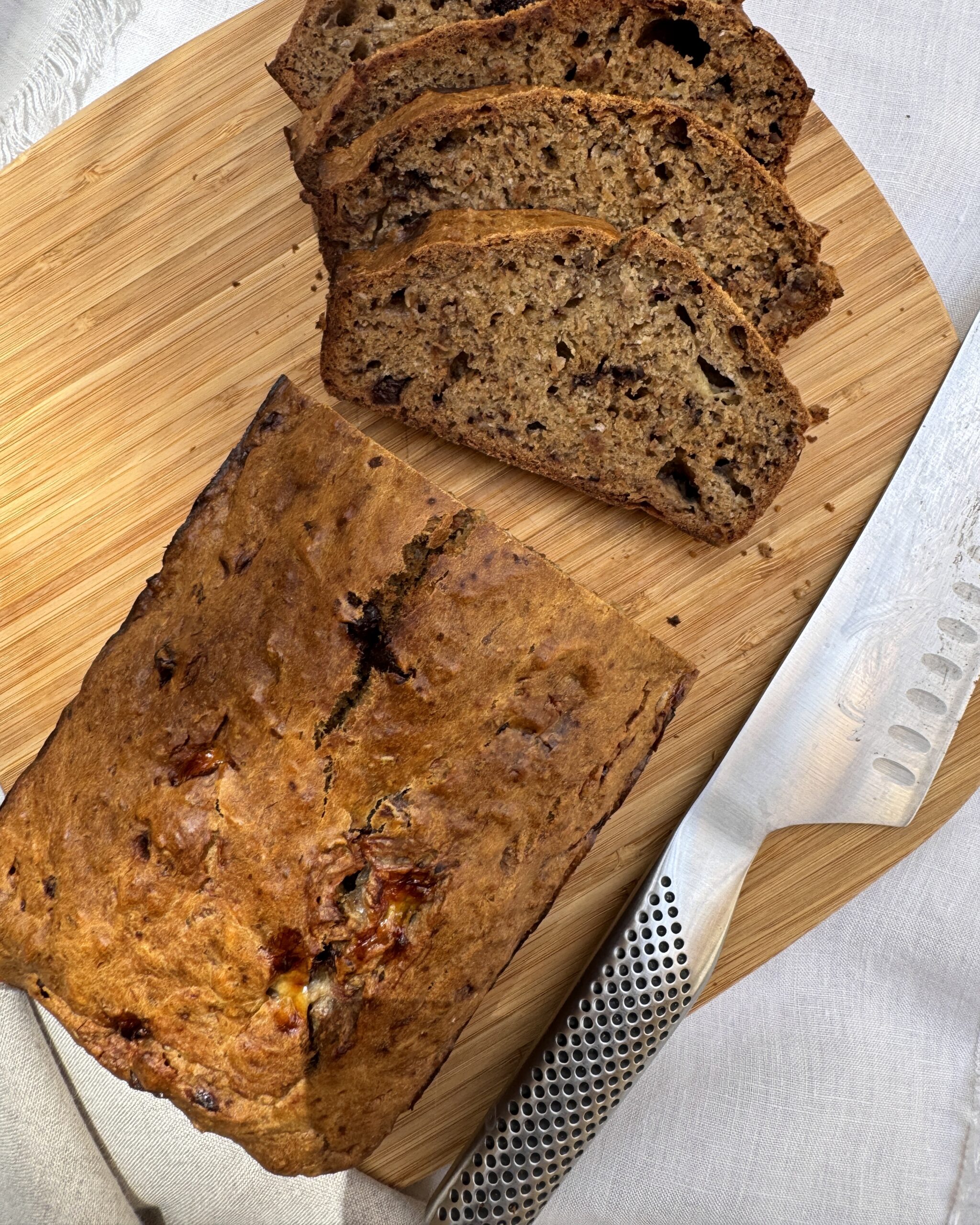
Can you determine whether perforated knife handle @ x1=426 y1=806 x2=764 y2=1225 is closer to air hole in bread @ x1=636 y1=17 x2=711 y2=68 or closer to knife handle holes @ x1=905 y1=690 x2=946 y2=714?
knife handle holes @ x1=905 y1=690 x2=946 y2=714

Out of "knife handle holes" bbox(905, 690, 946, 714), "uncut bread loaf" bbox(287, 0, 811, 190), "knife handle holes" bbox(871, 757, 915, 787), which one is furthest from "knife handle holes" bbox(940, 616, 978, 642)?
"uncut bread loaf" bbox(287, 0, 811, 190)

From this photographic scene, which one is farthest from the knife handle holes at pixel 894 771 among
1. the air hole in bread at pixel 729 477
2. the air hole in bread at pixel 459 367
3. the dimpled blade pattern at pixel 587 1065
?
the air hole in bread at pixel 459 367

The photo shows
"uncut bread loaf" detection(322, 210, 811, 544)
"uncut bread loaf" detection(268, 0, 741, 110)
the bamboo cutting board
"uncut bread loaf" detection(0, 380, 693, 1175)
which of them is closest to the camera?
"uncut bread loaf" detection(0, 380, 693, 1175)

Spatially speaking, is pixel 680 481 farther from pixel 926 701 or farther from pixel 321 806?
pixel 321 806

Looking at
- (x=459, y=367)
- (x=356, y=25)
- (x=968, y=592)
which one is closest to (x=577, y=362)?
(x=459, y=367)

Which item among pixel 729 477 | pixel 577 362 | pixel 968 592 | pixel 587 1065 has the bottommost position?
pixel 587 1065

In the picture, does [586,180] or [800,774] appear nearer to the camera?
[586,180]

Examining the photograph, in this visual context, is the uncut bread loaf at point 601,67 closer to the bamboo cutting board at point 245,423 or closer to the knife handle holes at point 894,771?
the bamboo cutting board at point 245,423
